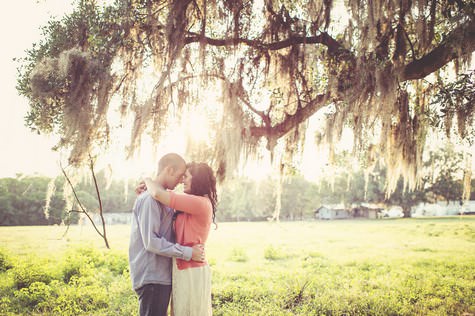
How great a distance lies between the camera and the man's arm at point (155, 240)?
264 cm

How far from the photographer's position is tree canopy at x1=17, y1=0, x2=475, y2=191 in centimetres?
472

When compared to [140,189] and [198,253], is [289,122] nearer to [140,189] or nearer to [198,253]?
[140,189]

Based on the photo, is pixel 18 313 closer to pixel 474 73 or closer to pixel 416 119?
pixel 416 119

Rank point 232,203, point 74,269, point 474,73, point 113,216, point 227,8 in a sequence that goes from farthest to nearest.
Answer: point 232,203, point 113,216, point 74,269, point 227,8, point 474,73

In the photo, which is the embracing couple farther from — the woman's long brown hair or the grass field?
the grass field

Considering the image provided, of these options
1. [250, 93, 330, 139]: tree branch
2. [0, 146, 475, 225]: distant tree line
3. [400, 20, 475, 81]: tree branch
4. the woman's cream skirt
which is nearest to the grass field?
[250, 93, 330, 139]: tree branch

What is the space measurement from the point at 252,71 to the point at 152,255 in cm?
365

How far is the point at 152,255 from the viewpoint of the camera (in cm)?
276

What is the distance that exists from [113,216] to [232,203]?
18.1 m

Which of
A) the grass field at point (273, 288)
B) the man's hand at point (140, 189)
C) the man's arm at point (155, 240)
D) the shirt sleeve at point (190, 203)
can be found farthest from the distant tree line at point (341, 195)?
the man's arm at point (155, 240)

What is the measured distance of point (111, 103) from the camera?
561cm

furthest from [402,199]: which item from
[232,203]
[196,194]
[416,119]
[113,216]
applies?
[196,194]

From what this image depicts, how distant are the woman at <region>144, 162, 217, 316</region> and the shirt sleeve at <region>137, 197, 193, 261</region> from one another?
3.2 inches

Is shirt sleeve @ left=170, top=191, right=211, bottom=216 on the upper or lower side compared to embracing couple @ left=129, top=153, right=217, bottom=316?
upper
